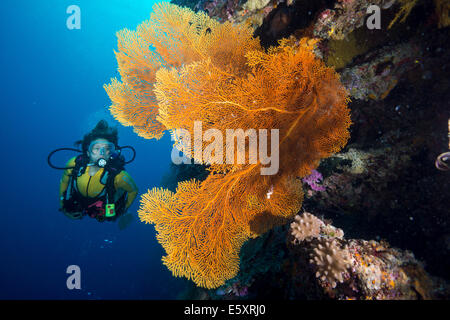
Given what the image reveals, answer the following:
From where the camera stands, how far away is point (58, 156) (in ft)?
192

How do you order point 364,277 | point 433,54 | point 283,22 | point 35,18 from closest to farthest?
1. point 364,277
2. point 433,54
3. point 283,22
4. point 35,18

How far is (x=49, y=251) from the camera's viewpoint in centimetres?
3309

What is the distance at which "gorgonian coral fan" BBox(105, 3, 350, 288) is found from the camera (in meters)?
2.95

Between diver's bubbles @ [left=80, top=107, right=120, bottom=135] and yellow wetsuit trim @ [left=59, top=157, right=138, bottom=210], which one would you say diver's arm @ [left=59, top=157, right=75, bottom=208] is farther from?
diver's bubbles @ [left=80, top=107, right=120, bottom=135]

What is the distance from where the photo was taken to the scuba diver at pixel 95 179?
5.64 m

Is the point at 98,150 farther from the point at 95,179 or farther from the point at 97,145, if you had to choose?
Result: the point at 95,179

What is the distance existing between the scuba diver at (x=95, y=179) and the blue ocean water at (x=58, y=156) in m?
13.7

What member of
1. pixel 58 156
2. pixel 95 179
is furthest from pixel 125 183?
pixel 58 156

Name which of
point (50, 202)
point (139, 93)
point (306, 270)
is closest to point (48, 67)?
point (50, 202)

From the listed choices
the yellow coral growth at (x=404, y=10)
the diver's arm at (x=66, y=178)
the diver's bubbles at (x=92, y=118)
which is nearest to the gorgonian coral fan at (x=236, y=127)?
the yellow coral growth at (x=404, y=10)

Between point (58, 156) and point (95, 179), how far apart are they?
67.7m

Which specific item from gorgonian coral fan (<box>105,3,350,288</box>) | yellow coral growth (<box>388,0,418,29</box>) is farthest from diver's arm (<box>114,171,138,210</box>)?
yellow coral growth (<box>388,0,418,29</box>)

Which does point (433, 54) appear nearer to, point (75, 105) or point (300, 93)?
point (300, 93)

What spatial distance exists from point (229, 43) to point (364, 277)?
12.3ft
